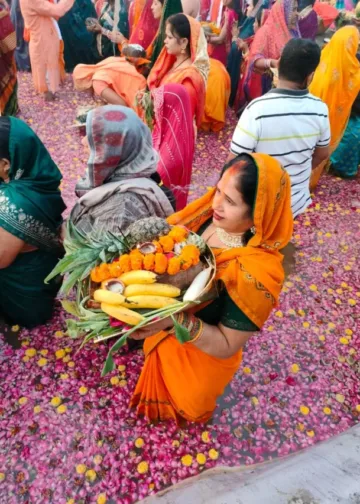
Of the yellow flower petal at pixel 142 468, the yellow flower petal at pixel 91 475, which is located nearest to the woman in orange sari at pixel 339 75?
the yellow flower petal at pixel 142 468

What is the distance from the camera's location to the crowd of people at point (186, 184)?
1793 mm

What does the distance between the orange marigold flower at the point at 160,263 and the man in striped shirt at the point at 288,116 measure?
172cm

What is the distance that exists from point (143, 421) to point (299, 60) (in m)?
2.92

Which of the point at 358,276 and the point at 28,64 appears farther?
the point at 28,64

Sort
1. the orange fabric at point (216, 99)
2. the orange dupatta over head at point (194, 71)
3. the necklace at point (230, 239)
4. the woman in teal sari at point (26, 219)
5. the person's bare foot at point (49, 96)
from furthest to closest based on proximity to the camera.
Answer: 1. the person's bare foot at point (49, 96)
2. the orange fabric at point (216, 99)
3. the orange dupatta over head at point (194, 71)
4. the woman in teal sari at point (26, 219)
5. the necklace at point (230, 239)

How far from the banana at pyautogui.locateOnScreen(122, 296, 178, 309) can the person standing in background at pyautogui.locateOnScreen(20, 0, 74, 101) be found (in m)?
6.94

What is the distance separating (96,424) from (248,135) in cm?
238

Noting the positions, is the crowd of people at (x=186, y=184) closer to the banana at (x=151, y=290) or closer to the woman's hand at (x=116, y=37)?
the banana at (x=151, y=290)

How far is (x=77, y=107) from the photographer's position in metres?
7.13

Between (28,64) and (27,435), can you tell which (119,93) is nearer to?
(28,64)

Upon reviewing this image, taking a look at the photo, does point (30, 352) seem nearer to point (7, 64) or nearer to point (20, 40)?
point (7, 64)

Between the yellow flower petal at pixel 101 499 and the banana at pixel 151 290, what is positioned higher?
the banana at pixel 151 290

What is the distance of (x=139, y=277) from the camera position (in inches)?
60.2

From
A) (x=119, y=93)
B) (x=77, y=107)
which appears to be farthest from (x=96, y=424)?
(x=77, y=107)
